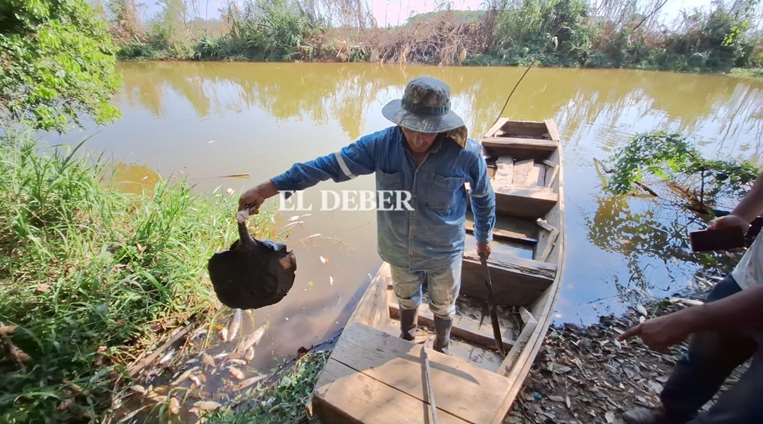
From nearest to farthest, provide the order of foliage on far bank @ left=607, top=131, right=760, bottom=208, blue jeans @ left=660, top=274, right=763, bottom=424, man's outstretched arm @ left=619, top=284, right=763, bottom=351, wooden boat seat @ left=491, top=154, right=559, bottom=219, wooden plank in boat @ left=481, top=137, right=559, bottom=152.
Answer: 1. man's outstretched arm @ left=619, top=284, right=763, bottom=351
2. blue jeans @ left=660, top=274, right=763, bottom=424
3. wooden boat seat @ left=491, top=154, right=559, bottom=219
4. foliage on far bank @ left=607, top=131, right=760, bottom=208
5. wooden plank in boat @ left=481, top=137, right=559, bottom=152

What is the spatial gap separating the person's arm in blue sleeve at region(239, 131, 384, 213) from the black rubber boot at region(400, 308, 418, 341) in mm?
954

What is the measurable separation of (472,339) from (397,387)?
1.00 metres

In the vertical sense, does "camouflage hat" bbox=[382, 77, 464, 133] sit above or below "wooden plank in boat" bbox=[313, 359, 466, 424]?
above

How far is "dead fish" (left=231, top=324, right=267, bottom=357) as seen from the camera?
2.50 metres

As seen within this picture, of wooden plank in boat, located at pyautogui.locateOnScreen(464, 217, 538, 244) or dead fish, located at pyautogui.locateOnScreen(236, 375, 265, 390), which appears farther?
wooden plank in boat, located at pyautogui.locateOnScreen(464, 217, 538, 244)

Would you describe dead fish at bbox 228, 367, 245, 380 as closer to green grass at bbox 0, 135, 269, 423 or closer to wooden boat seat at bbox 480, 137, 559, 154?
green grass at bbox 0, 135, 269, 423

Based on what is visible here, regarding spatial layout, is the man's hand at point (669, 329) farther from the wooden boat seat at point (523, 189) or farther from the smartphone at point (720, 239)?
the wooden boat seat at point (523, 189)

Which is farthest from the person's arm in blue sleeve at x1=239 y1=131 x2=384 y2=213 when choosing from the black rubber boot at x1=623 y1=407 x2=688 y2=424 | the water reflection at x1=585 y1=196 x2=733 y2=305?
the water reflection at x1=585 y1=196 x2=733 y2=305

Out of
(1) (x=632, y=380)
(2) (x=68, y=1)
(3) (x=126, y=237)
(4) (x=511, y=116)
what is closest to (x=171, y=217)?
(3) (x=126, y=237)

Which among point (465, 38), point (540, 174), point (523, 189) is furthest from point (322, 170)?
point (465, 38)

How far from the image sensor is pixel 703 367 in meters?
1.40

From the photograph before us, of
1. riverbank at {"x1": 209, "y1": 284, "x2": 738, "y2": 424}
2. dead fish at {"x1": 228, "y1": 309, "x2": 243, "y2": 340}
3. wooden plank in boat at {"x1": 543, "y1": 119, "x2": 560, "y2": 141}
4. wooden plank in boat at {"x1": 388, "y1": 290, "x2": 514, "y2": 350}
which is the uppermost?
wooden plank in boat at {"x1": 543, "y1": 119, "x2": 560, "y2": 141}

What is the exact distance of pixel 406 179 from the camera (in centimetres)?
150

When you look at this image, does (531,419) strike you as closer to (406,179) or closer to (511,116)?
(406,179)
